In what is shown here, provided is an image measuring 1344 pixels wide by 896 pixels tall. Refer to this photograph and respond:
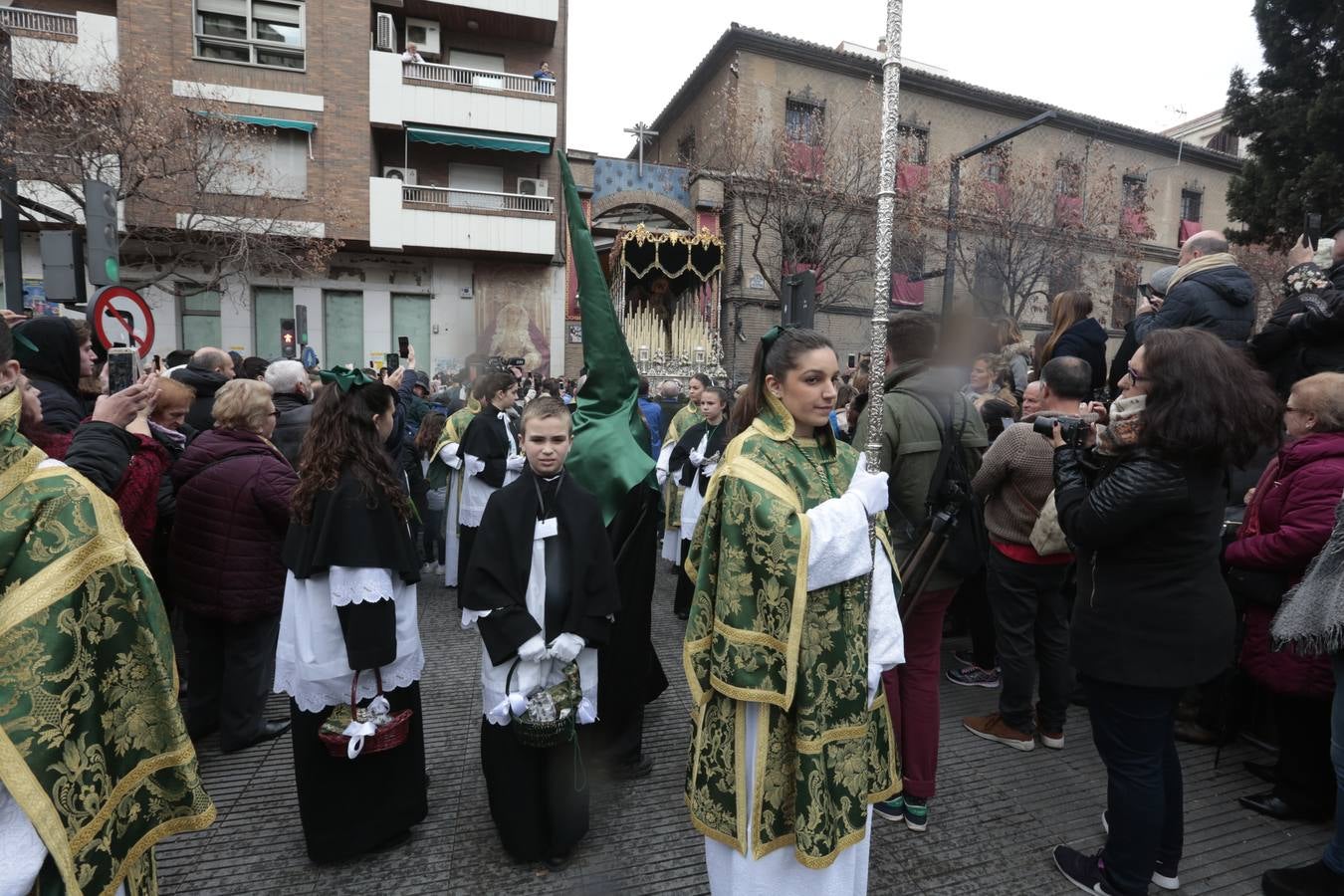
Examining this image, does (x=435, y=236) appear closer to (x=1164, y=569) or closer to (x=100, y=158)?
(x=100, y=158)

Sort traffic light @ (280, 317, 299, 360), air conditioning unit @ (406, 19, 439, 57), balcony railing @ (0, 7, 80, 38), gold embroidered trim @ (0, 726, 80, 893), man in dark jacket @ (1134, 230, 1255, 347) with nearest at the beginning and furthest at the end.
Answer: gold embroidered trim @ (0, 726, 80, 893) < man in dark jacket @ (1134, 230, 1255, 347) < traffic light @ (280, 317, 299, 360) < balcony railing @ (0, 7, 80, 38) < air conditioning unit @ (406, 19, 439, 57)

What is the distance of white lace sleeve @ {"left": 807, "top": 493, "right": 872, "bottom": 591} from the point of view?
7.20 ft

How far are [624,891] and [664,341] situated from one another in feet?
58.9

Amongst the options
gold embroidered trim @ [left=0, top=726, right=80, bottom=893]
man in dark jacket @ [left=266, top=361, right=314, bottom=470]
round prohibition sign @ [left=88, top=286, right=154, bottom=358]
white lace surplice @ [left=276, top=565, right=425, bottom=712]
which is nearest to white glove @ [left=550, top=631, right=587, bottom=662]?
white lace surplice @ [left=276, top=565, right=425, bottom=712]

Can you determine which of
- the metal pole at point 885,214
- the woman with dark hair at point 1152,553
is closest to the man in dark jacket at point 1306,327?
the woman with dark hair at point 1152,553

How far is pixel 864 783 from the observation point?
2322 mm

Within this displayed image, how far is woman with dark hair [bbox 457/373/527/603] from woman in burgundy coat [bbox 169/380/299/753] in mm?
1997

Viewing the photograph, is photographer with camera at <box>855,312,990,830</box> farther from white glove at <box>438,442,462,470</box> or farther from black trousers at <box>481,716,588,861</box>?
white glove at <box>438,442,462,470</box>

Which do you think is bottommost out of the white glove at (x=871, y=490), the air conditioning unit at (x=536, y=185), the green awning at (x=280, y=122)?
the white glove at (x=871, y=490)

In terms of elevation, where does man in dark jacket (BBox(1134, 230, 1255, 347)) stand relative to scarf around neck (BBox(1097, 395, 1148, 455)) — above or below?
above

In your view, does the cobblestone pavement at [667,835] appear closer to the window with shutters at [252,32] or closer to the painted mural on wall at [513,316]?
the painted mural on wall at [513,316]

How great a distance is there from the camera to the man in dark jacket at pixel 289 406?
4.94 m

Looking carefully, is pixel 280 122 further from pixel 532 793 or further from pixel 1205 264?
pixel 1205 264

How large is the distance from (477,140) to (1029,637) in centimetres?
1882
